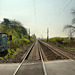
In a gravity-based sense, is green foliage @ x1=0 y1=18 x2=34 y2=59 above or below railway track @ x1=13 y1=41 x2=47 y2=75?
above

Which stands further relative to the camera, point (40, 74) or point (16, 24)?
point (16, 24)

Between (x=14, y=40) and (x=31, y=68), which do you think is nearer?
(x=31, y=68)

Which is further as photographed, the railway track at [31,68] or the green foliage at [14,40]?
the green foliage at [14,40]

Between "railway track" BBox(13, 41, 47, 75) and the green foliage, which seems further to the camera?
the green foliage

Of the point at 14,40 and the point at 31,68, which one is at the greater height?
the point at 14,40

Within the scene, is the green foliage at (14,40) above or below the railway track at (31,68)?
above

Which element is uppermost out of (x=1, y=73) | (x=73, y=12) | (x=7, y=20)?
(x=7, y=20)

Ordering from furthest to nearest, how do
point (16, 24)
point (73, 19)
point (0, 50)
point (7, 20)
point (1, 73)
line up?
1. point (7, 20)
2. point (16, 24)
3. point (73, 19)
4. point (0, 50)
5. point (1, 73)

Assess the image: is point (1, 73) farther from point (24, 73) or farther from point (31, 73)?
point (31, 73)

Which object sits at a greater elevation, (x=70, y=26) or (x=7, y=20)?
(x=7, y=20)

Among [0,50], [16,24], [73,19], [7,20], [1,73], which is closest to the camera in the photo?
[1,73]

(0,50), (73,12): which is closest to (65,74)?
(0,50)

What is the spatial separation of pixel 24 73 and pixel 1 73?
1.37 metres

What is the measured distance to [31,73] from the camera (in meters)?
4.52
